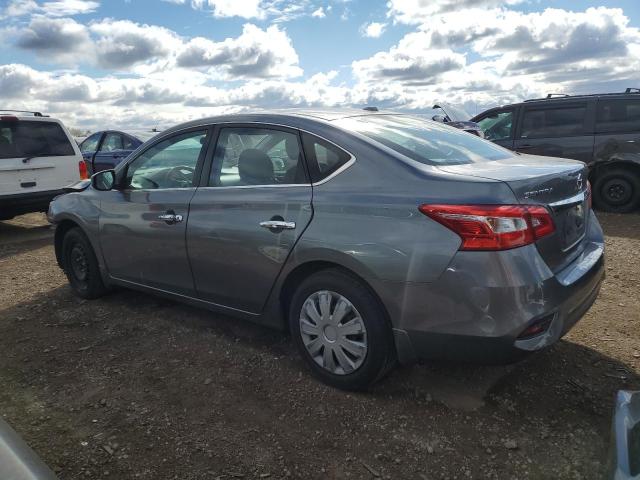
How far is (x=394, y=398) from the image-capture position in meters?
3.00

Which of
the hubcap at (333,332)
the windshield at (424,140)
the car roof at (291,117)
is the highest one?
the car roof at (291,117)

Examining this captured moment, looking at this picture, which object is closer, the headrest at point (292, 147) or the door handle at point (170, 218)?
the headrest at point (292, 147)

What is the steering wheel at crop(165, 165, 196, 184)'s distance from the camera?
3.76 metres

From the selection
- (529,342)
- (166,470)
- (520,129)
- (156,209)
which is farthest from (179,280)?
(520,129)

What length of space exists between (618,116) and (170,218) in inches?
273

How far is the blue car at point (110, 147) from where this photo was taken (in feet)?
34.9

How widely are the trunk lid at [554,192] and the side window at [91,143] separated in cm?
1055

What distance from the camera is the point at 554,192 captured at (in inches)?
105

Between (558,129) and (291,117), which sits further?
(558,129)

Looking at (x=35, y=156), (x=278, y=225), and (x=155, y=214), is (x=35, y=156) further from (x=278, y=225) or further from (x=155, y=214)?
(x=278, y=225)

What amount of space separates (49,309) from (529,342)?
13.3 ft

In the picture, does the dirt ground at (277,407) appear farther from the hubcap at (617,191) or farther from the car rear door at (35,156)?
the hubcap at (617,191)

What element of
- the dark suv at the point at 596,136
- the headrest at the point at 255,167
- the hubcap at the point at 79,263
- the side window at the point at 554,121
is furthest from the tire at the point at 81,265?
the side window at the point at 554,121

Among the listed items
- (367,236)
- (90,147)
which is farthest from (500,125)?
(90,147)
